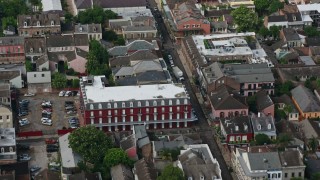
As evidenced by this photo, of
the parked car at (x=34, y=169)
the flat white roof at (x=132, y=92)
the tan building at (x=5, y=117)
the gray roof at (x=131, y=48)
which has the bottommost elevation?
the parked car at (x=34, y=169)

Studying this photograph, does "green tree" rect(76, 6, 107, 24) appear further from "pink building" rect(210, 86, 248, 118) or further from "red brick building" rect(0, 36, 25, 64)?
"pink building" rect(210, 86, 248, 118)

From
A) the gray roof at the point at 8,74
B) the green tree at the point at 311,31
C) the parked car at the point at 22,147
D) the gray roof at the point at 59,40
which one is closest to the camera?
the parked car at the point at 22,147

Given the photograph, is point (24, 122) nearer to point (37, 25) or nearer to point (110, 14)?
point (37, 25)

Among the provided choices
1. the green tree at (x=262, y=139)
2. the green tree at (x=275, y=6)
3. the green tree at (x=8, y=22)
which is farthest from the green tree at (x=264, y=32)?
the green tree at (x=8, y=22)

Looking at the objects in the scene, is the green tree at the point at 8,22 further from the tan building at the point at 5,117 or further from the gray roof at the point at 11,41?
the tan building at the point at 5,117

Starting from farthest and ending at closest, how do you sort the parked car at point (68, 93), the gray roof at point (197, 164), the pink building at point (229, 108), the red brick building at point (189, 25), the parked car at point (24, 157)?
1. the red brick building at point (189, 25)
2. the parked car at point (68, 93)
3. the pink building at point (229, 108)
4. the parked car at point (24, 157)
5. the gray roof at point (197, 164)

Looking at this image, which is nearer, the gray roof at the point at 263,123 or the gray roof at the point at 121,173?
the gray roof at the point at 121,173

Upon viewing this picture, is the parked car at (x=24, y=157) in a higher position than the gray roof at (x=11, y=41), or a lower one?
lower
